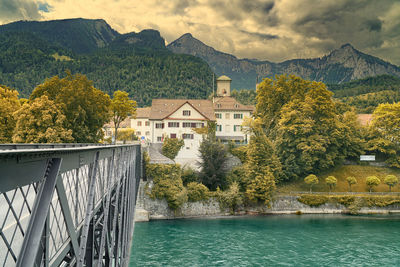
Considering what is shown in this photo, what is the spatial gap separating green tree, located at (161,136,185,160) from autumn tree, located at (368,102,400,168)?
31.4 m

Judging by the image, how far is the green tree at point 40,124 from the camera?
96.7ft

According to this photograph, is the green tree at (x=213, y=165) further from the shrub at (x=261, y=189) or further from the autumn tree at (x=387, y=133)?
the autumn tree at (x=387, y=133)

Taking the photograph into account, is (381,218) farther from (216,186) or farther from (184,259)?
(184,259)

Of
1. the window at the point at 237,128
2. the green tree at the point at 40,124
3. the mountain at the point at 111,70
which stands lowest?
the green tree at the point at 40,124

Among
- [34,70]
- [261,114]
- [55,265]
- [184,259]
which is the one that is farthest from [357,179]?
[34,70]

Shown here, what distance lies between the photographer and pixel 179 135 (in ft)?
192

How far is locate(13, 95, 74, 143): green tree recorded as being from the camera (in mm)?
29484

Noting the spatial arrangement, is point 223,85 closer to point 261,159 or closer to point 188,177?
point 261,159

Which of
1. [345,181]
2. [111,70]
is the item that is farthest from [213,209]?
[111,70]

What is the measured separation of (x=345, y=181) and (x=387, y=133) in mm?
13321

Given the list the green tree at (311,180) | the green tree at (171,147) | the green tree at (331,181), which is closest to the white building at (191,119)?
the green tree at (171,147)

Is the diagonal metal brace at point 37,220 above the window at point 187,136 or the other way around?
the other way around

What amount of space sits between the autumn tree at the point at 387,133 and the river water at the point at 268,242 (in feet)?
54.0

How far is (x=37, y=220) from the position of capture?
286cm
